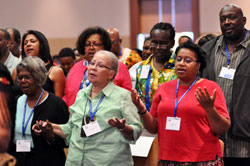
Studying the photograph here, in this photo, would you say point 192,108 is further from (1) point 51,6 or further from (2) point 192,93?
(1) point 51,6

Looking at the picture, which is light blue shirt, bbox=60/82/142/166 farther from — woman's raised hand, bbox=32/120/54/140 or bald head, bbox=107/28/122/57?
bald head, bbox=107/28/122/57

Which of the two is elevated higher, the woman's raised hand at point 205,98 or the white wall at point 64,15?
the white wall at point 64,15

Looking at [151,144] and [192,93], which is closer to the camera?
[192,93]

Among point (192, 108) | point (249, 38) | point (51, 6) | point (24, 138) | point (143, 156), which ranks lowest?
point (143, 156)

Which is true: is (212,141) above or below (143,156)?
above

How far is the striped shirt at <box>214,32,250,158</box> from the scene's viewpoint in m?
3.05

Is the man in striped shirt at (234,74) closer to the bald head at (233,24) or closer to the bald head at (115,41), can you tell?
the bald head at (233,24)

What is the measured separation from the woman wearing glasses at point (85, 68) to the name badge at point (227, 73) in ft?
2.78

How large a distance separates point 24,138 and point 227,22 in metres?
2.05

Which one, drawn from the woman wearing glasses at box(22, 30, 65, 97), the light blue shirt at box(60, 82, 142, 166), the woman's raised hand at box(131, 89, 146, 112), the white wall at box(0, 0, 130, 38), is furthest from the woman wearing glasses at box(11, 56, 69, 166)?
the white wall at box(0, 0, 130, 38)

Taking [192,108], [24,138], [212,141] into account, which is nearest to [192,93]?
[192,108]

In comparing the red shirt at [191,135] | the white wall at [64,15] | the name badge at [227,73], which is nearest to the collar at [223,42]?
the name badge at [227,73]

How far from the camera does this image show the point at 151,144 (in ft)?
10.2

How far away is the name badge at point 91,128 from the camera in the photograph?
2.62 metres
